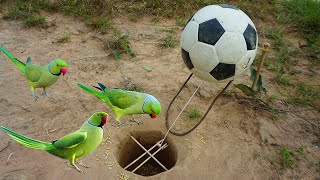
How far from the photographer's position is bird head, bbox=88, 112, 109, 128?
2166 mm

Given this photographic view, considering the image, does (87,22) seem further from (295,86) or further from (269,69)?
(295,86)

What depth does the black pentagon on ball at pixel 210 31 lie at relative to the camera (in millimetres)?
2686

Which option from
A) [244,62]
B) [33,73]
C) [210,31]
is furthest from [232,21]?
[33,73]

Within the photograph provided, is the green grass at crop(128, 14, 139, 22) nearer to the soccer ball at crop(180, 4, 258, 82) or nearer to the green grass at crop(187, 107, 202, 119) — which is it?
the green grass at crop(187, 107, 202, 119)

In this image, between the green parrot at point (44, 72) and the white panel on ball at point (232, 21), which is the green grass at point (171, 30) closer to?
the white panel on ball at point (232, 21)

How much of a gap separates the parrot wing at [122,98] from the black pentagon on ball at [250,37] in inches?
42.0

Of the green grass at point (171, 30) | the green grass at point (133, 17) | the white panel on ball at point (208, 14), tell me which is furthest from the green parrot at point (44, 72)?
the green grass at point (133, 17)

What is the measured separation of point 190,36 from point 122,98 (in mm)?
813

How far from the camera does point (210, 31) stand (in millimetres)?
2707

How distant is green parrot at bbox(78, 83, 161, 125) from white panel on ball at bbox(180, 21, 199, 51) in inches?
22.8

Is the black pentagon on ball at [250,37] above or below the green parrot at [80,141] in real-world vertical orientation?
above

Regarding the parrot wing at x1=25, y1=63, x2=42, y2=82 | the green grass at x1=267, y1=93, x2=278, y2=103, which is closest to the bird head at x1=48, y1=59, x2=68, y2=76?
the parrot wing at x1=25, y1=63, x2=42, y2=82

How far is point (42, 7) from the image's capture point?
5445 mm

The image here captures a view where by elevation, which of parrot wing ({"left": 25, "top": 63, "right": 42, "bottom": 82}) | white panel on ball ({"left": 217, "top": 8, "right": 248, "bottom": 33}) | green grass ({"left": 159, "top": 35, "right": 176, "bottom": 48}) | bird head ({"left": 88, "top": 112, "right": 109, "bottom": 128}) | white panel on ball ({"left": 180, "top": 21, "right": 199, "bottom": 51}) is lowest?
green grass ({"left": 159, "top": 35, "right": 176, "bottom": 48})
